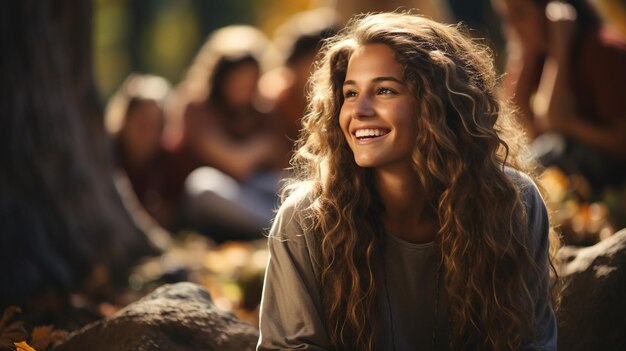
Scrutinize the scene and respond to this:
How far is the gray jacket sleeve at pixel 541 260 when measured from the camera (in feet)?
11.4

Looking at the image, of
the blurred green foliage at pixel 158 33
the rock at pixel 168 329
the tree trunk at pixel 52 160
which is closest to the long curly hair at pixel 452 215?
the rock at pixel 168 329

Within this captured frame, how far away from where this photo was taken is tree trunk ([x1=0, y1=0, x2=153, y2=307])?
5691 mm

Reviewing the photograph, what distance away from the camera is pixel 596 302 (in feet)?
13.4

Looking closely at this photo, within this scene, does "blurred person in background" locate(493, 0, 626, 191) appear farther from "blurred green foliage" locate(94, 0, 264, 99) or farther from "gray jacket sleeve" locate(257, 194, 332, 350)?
"blurred green foliage" locate(94, 0, 264, 99)

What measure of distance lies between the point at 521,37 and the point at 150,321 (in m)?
4.73

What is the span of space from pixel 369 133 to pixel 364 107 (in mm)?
98

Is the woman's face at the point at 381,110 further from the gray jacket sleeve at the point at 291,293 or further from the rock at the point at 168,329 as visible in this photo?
the rock at the point at 168,329

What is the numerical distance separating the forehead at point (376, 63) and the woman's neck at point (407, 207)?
384mm

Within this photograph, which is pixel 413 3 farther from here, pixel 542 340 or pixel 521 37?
pixel 542 340

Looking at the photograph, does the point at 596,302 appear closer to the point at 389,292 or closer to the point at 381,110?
the point at 389,292

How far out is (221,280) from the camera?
21.0 feet

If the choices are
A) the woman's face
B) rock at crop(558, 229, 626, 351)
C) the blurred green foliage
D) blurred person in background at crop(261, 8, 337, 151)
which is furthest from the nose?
the blurred green foliage

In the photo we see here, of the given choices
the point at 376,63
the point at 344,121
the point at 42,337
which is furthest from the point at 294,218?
the point at 42,337

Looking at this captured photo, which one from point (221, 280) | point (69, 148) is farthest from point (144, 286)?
point (69, 148)
